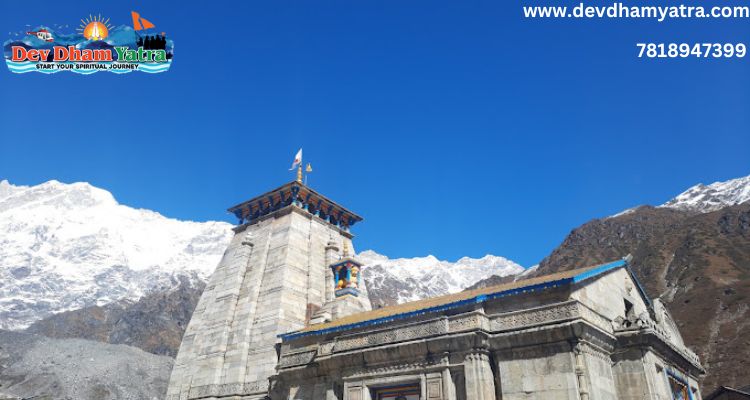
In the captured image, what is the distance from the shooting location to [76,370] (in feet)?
241

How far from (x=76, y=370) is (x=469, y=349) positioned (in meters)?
74.5

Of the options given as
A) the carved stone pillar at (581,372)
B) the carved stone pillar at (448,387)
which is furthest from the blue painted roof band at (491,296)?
the carved stone pillar at (448,387)

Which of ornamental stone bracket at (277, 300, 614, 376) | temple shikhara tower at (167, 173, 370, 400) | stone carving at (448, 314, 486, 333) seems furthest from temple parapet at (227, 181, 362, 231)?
stone carving at (448, 314, 486, 333)

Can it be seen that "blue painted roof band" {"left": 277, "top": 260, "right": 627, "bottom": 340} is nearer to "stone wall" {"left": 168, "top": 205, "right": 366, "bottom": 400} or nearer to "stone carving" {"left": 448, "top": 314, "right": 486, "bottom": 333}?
"stone carving" {"left": 448, "top": 314, "right": 486, "bottom": 333}

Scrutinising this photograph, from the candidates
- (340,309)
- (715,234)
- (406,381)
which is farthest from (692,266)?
(406,381)

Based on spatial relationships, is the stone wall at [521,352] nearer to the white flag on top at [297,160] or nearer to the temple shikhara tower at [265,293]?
the temple shikhara tower at [265,293]

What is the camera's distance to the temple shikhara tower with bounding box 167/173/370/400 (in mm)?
29938

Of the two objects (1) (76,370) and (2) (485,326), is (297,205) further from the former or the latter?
(1) (76,370)

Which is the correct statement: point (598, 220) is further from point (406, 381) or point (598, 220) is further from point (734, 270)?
point (406, 381)

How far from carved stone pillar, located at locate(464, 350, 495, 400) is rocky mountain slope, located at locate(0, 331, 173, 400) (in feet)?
213

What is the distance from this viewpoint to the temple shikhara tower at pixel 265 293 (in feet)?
98.2

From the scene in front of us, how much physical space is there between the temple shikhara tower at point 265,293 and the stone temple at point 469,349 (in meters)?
0.12

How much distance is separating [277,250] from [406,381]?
1844cm

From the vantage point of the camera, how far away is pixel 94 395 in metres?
68.2
